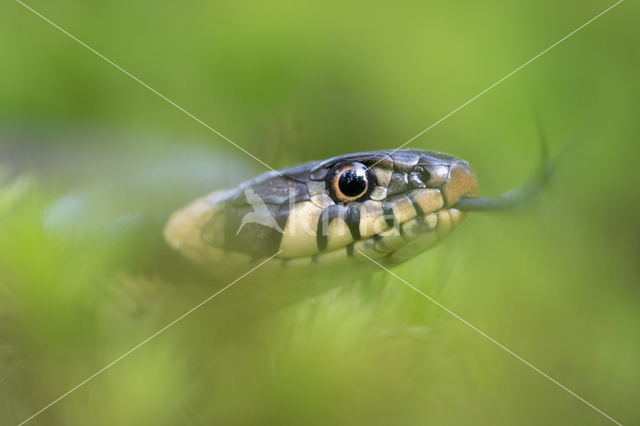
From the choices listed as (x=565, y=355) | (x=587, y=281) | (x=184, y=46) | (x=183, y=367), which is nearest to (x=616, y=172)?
(x=587, y=281)

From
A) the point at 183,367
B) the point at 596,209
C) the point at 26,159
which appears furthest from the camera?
the point at 26,159

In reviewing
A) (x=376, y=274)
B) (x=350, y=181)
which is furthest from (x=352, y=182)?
(x=376, y=274)

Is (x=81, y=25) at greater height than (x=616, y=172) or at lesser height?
greater

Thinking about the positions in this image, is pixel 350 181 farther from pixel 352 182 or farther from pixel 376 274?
pixel 376 274

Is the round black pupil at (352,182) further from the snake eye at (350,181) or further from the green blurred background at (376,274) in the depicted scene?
the green blurred background at (376,274)

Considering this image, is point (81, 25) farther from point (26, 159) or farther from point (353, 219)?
point (353, 219)

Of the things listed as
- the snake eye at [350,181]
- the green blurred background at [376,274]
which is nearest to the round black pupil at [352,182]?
the snake eye at [350,181]

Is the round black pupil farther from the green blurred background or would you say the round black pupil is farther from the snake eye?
the green blurred background
